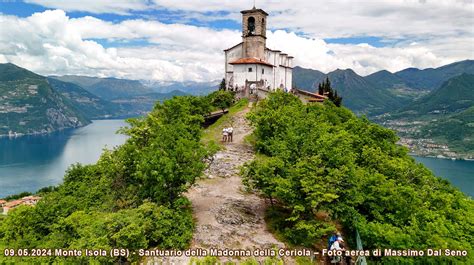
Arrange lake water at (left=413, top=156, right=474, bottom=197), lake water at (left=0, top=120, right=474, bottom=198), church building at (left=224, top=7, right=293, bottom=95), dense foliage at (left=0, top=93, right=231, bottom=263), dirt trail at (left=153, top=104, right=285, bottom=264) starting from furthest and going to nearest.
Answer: lake water at (left=413, top=156, right=474, bottom=197) < lake water at (left=0, top=120, right=474, bottom=198) < church building at (left=224, top=7, right=293, bottom=95) < dirt trail at (left=153, top=104, right=285, bottom=264) < dense foliage at (left=0, top=93, right=231, bottom=263)

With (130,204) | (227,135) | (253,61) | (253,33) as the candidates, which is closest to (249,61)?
(253,61)

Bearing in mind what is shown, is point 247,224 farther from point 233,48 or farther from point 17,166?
point 17,166

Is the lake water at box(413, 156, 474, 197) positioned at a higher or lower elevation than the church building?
lower

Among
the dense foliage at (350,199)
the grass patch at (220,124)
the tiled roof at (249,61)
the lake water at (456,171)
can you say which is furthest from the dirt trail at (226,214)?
the lake water at (456,171)

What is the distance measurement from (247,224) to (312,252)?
4507mm

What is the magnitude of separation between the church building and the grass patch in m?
3.53

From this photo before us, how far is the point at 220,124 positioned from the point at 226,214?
24968mm

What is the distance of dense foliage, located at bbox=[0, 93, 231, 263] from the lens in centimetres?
1846

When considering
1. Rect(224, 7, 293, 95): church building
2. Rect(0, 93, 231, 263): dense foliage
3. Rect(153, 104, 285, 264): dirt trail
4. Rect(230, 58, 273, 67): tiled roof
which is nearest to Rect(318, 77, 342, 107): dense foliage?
Rect(224, 7, 293, 95): church building

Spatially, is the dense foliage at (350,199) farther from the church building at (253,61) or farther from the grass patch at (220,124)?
the church building at (253,61)

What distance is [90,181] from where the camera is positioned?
109 ft

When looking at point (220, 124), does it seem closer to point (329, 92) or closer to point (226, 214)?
point (226, 214)

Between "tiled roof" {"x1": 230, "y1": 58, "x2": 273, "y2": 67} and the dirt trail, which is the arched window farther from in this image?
the dirt trail

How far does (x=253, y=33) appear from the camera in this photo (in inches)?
2432
